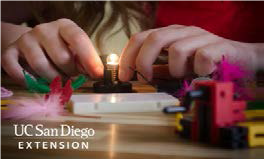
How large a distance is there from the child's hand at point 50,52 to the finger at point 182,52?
16 centimetres

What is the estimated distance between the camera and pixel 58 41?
0.87 meters

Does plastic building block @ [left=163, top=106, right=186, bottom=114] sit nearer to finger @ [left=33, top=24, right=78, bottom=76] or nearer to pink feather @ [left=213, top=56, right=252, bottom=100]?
pink feather @ [left=213, top=56, right=252, bottom=100]

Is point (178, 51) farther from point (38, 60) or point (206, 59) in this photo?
point (38, 60)

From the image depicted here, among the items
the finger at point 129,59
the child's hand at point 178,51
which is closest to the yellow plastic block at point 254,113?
the child's hand at point 178,51

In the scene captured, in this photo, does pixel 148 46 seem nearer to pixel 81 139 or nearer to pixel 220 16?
pixel 81 139

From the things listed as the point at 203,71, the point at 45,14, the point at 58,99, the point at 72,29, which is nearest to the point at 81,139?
the point at 58,99

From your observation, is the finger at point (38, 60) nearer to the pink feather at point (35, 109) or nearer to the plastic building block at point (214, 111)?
the pink feather at point (35, 109)

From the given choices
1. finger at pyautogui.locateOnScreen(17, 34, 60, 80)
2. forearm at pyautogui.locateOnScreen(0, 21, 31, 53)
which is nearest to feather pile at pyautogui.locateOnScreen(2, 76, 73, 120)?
finger at pyautogui.locateOnScreen(17, 34, 60, 80)

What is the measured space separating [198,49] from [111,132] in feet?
1.09

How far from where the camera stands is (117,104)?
56 centimetres

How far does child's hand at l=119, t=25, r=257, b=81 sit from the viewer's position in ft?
2.40

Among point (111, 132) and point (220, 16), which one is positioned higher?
point (220, 16)

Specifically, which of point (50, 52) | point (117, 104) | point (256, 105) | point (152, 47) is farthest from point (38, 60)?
point (256, 105)

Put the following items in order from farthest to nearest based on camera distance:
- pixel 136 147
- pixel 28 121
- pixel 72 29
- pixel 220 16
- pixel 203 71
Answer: pixel 220 16, pixel 72 29, pixel 203 71, pixel 28 121, pixel 136 147
